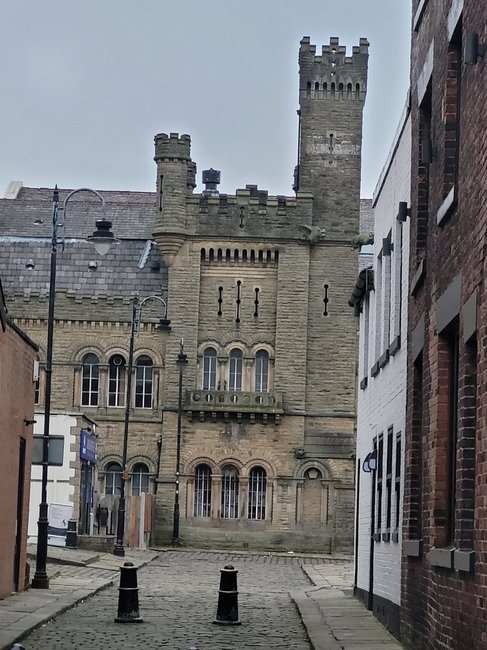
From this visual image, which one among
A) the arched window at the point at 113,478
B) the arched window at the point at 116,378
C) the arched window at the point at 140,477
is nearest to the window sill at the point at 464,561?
the arched window at the point at 140,477

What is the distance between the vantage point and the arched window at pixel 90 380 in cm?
6581

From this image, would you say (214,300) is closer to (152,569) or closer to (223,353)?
(223,353)

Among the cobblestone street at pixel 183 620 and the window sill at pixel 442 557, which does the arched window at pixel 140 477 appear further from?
the window sill at pixel 442 557

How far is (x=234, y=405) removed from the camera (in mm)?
64312

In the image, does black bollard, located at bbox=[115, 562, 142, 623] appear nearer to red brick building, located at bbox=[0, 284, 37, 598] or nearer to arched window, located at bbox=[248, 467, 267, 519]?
red brick building, located at bbox=[0, 284, 37, 598]

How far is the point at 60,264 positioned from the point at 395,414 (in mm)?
49260

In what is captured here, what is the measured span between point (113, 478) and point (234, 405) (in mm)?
6107

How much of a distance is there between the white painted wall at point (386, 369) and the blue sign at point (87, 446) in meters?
20.8

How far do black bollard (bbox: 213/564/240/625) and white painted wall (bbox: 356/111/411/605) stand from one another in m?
2.09

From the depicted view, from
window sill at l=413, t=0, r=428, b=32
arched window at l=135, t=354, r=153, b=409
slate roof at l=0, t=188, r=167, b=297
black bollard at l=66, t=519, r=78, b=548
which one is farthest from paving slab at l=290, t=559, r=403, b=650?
slate roof at l=0, t=188, r=167, b=297

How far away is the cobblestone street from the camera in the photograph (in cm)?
1861

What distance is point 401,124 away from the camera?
2061 cm

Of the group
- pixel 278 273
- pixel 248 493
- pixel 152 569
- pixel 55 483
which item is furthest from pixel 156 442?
pixel 152 569

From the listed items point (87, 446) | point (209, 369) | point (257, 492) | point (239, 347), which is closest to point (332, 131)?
Result: point (239, 347)
